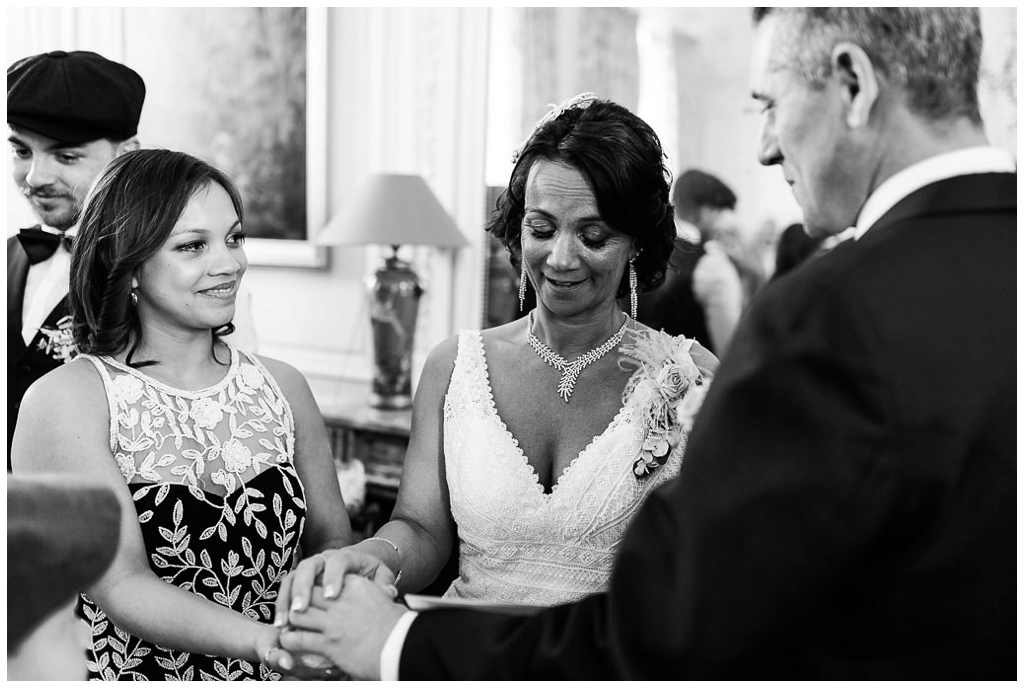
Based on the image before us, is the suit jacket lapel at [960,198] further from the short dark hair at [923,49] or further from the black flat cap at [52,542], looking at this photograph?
the black flat cap at [52,542]

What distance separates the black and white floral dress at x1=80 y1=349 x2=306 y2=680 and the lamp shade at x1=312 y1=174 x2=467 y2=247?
7.53ft

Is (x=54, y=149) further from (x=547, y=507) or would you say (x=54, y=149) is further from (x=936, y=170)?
(x=936, y=170)

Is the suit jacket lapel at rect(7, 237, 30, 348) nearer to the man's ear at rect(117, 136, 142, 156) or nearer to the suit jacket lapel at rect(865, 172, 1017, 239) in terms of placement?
the man's ear at rect(117, 136, 142, 156)

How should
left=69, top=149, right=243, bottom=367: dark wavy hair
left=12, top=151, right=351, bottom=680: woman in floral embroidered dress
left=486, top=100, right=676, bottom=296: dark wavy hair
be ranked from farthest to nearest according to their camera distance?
1. left=486, top=100, right=676, bottom=296: dark wavy hair
2. left=69, top=149, right=243, bottom=367: dark wavy hair
3. left=12, top=151, right=351, bottom=680: woman in floral embroidered dress

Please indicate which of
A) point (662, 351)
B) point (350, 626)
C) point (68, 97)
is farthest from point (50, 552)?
point (68, 97)

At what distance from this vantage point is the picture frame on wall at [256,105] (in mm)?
5137

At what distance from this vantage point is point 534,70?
14.4 feet

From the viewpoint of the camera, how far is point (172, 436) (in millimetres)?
1881

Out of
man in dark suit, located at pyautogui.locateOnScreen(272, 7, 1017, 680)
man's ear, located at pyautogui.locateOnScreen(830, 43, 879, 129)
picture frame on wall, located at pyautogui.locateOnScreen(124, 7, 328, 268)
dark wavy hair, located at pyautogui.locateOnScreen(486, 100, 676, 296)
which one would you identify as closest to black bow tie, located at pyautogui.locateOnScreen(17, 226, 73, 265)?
dark wavy hair, located at pyautogui.locateOnScreen(486, 100, 676, 296)

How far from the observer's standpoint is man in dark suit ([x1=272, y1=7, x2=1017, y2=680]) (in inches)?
42.3

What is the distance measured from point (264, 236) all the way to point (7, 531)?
4432mm

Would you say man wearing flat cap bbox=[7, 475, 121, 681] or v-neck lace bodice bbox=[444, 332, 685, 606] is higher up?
man wearing flat cap bbox=[7, 475, 121, 681]

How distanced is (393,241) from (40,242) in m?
2.00

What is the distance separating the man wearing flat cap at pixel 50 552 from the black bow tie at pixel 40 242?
4.32 feet
